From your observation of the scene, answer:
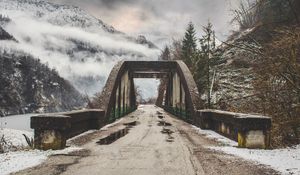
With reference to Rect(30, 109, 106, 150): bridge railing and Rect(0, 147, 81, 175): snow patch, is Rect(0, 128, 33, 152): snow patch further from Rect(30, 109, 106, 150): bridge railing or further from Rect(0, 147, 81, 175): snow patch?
Rect(0, 147, 81, 175): snow patch

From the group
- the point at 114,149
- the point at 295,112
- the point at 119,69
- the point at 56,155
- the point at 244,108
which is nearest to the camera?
the point at 56,155

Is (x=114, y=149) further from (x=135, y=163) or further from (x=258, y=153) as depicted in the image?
(x=258, y=153)

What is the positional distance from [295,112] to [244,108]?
321cm

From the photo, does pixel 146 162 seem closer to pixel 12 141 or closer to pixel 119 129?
pixel 119 129

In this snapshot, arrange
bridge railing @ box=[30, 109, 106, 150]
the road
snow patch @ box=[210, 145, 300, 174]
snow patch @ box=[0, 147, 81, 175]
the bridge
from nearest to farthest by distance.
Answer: the road < snow patch @ box=[0, 147, 81, 175] < snow patch @ box=[210, 145, 300, 174] < bridge railing @ box=[30, 109, 106, 150] < the bridge

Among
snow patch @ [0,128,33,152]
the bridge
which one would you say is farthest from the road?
snow patch @ [0,128,33,152]

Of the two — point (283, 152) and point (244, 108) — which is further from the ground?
point (244, 108)

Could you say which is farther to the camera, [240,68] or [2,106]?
[2,106]

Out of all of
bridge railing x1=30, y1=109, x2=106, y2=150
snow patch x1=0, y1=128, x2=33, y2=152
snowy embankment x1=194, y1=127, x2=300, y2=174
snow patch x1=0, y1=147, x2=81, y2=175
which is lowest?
snow patch x1=0, y1=128, x2=33, y2=152

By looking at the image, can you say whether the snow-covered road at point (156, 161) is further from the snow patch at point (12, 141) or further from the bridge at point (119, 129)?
the snow patch at point (12, 141)

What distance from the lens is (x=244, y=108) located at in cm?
1316

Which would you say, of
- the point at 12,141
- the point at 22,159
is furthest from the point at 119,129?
Result: the point at 12,141

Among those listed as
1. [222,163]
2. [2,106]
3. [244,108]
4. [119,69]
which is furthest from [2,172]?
[2,106]

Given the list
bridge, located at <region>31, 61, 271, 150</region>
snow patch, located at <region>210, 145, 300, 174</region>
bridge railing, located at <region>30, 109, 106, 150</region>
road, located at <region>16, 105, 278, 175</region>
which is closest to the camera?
road, located at <region>16, 105, 278, 175</region>
